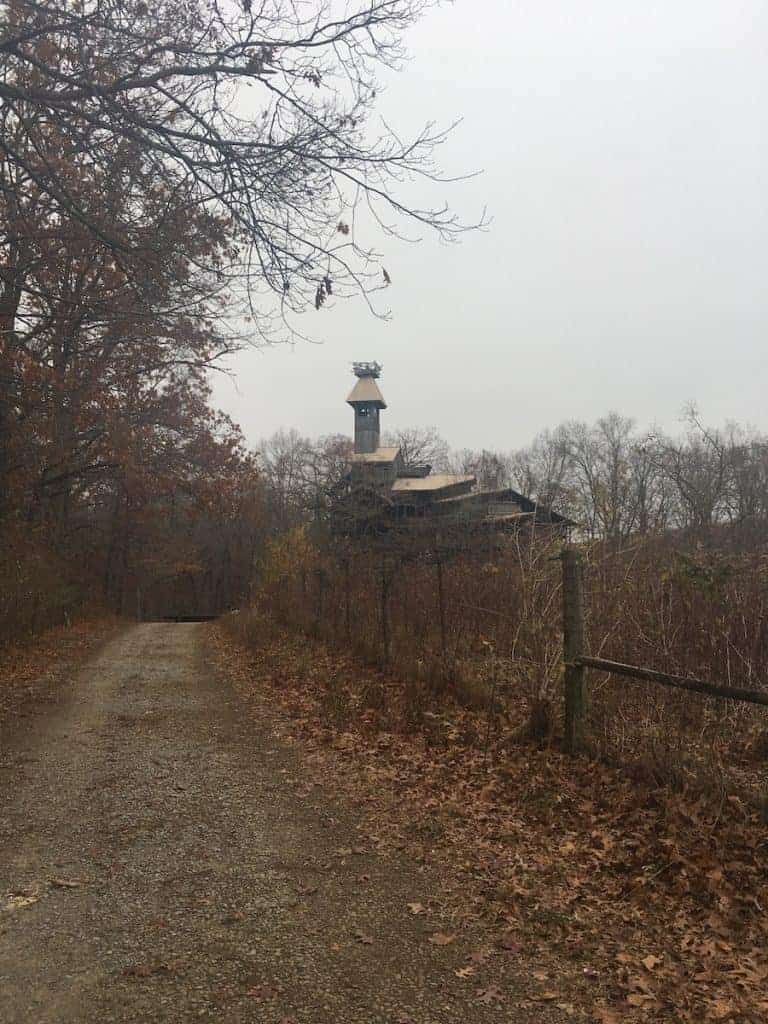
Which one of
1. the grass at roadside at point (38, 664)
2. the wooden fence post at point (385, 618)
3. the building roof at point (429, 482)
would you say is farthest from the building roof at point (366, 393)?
the wooden fence post at point (385, 618)

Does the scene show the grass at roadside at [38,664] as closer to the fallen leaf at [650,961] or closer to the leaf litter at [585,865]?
the leaf litter at [585,865]

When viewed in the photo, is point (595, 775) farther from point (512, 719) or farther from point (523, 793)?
point (512, 719)

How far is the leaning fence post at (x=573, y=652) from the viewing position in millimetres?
6730

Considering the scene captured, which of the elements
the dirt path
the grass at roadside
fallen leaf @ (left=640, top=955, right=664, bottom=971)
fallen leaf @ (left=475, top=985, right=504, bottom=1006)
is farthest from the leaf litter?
the grass at roadside

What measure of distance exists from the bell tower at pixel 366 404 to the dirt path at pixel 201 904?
52270 millimetres

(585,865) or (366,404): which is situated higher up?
(366,404)

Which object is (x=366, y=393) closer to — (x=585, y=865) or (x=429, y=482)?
(x=429, y=482)

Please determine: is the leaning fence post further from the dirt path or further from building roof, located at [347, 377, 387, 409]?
building roof, located at [347, 377, 387, 409]

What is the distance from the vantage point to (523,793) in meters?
6.12

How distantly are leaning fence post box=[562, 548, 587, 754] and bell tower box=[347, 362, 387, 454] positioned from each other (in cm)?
5177

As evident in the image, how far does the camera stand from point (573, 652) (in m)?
6.80

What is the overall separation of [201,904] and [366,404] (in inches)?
2241

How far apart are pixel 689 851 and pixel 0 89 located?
26.1 ft

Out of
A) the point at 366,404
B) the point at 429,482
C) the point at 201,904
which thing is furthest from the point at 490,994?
the point at 366,404
